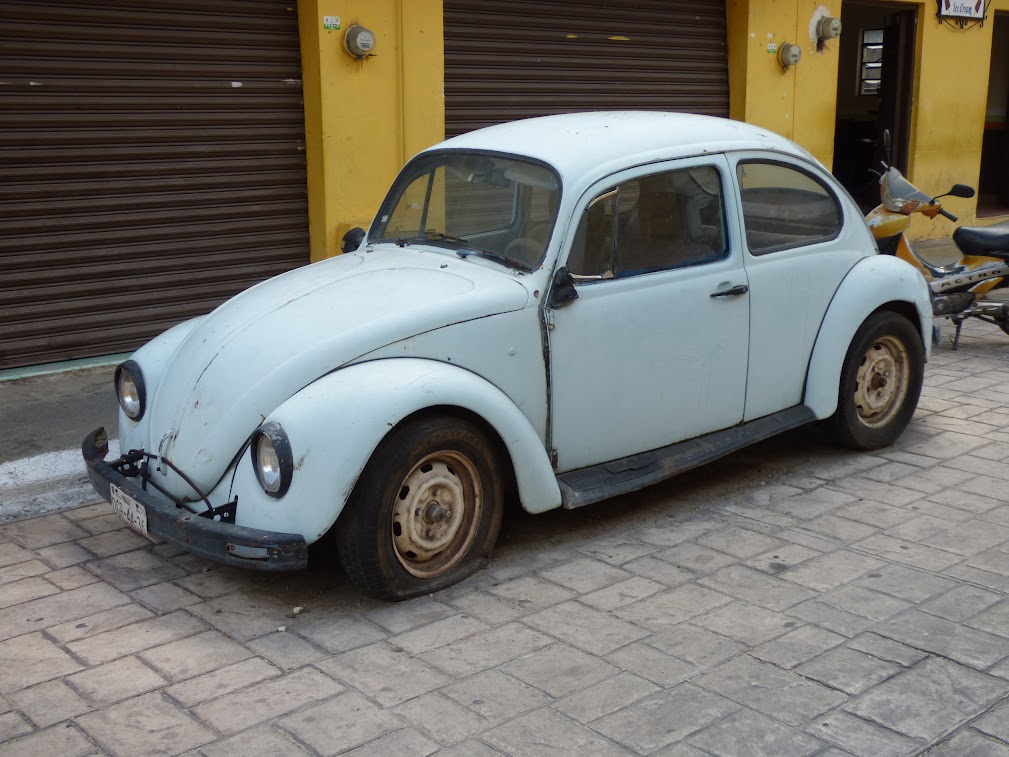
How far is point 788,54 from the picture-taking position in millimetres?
11547

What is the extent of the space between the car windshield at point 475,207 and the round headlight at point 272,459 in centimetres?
133

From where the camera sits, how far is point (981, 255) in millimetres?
8398

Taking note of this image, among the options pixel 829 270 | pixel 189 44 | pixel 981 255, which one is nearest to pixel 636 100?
pixel 981 255

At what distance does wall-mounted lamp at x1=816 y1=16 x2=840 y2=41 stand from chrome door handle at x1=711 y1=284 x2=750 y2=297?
7.76 m

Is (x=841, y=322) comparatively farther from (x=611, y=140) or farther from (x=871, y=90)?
(x=871, y=90)

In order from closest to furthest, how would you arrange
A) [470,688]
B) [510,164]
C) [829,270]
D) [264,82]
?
[470,688], [510,164], [829,270], [264,82]

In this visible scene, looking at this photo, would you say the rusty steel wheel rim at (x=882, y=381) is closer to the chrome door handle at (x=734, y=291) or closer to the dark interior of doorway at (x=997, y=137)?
the chrome door handle at (x=734, y=291)

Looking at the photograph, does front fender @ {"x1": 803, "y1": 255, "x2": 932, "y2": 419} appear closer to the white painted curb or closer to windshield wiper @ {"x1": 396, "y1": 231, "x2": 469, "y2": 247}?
windshield wiper @ {"x1": 396, "y1": 231, "x2": 469, "y2": 247}

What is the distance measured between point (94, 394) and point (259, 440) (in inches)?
129

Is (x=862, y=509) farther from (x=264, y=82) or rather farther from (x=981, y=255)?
(x=264, y=82)

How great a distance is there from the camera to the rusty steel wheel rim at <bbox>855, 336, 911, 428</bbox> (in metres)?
5.88

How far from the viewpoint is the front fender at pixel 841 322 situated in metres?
5.61

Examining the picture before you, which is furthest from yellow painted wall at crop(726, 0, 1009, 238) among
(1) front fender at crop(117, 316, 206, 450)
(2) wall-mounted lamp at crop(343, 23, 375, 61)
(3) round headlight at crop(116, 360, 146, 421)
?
(3) round headlight at crop(116, 360, 146, 421)

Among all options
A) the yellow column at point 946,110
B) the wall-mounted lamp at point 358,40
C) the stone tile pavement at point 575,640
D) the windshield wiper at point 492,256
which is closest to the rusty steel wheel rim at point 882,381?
the stone tile pavement at point 575,640
